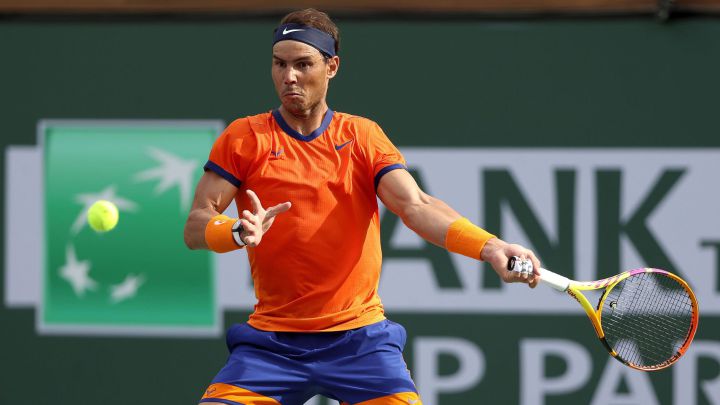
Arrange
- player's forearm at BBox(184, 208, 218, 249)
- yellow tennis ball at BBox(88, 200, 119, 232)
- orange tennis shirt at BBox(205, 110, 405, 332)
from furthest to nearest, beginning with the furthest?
yellow tennis ball at BBox(88, 200, 119, 232) < orange tennis shirt at BBox(205, 110, 405, 332) < player's forearm at BBox(184, 208, 218, 249)

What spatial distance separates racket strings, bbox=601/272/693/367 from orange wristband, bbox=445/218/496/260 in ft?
1.94

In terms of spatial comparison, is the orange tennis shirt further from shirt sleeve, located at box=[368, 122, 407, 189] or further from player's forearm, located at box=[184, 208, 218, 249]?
player's forearm, located at box=[184, 208, 218, 249]

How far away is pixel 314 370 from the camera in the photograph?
401 cm

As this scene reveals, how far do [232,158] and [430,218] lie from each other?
2.37 feet

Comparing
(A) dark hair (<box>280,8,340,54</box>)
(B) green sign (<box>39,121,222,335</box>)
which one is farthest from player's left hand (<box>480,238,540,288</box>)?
(B) green sign (<box>39,121,222,335</box>)

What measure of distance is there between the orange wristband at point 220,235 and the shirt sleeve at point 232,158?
0.25 m

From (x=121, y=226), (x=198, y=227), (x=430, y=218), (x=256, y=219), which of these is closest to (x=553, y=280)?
(x=430, y=218)

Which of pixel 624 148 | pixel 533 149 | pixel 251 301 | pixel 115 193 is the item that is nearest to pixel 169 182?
pixel 115 193

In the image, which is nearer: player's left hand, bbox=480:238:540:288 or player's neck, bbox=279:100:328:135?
player's left hand, bbox=480:238:540:288

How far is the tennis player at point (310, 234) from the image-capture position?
13.1 feet

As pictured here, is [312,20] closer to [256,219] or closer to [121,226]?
[256,219]

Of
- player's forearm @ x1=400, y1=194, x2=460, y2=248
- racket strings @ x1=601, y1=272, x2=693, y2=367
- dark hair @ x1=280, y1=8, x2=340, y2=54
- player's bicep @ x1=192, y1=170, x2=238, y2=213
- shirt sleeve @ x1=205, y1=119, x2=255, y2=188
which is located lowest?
racket strings @ x1=601, y1=272, x2=693, y2=367

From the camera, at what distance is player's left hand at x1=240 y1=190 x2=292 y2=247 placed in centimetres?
363

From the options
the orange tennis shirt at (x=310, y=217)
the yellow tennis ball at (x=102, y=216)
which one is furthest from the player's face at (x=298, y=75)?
the yellow tennis ball at (x=102, y=216)
